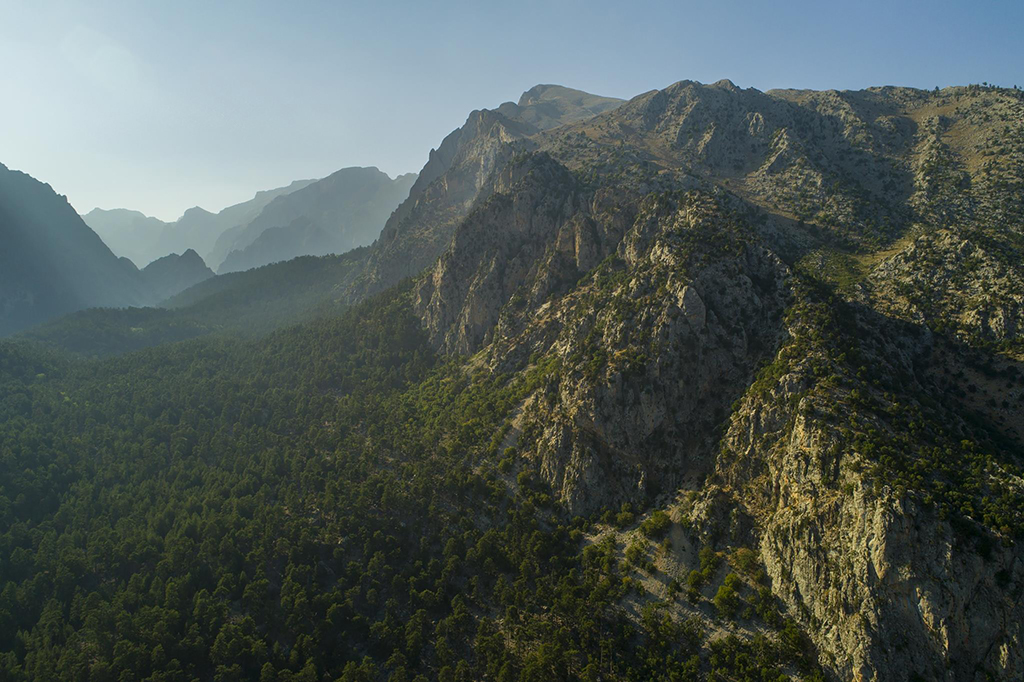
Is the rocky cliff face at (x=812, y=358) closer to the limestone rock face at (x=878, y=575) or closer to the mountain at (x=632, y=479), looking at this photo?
the limestone rock face at (x=878, y=575)

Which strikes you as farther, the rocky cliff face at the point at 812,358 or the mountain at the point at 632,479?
the mountain at the point at 632,479

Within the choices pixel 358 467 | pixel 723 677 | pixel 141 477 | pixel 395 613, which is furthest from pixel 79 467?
pixel 723 677

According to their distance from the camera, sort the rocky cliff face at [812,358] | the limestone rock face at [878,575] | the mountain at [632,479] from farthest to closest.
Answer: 1. the mountain at [632,479]
2. the rocky cliff face at [812,358]
3. the limestone rock face at [878,575]

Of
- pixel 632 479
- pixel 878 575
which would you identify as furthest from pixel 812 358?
pixel 632 479

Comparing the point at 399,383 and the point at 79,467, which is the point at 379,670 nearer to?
the point at 399,383

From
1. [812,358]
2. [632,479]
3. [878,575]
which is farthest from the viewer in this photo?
[632,479]

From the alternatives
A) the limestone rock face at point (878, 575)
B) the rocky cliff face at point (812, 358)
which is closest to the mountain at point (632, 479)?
the limestone rock face at point (878, 575)

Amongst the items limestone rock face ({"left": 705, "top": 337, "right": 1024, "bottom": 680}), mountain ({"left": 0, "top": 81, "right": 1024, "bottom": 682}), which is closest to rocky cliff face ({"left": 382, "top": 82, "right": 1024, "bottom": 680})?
limestone rock face ({"left": 705, "top": 337, "right": 1024, "bottom": 680})

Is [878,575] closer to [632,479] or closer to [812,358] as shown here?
[812,358]

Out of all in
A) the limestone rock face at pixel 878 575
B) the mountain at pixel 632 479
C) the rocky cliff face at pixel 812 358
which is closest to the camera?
the limestone rock face at pixel 878 575

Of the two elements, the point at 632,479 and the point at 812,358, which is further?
the point at 632,479
